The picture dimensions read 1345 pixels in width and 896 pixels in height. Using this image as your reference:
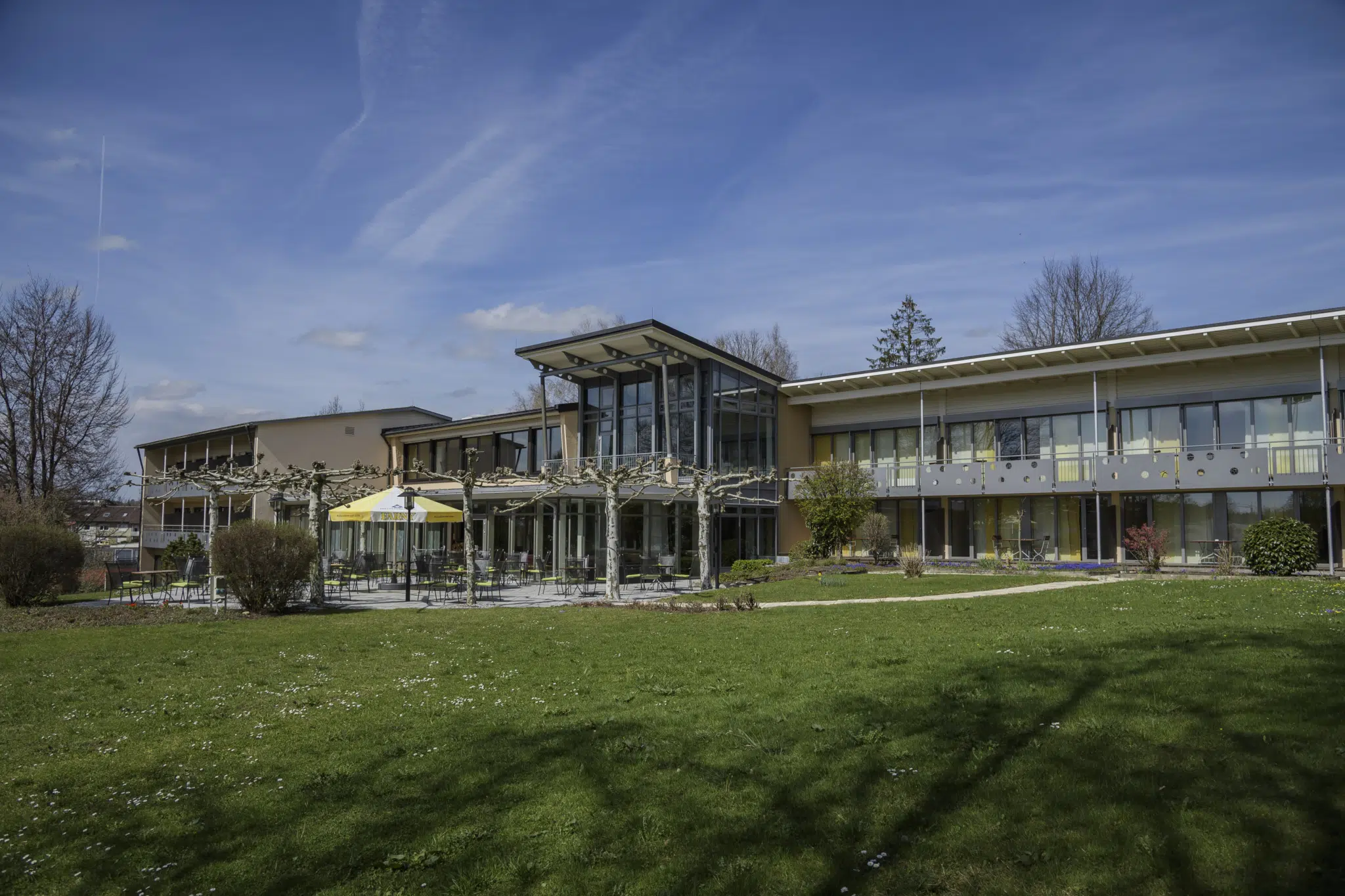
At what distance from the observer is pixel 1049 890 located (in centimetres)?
388

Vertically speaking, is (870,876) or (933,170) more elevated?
(933,170)

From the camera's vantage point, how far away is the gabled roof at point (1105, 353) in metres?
22.4

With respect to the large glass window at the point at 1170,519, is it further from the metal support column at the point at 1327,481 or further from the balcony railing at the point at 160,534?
the balcony railing at the point at 160,534

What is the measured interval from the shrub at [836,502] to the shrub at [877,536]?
0.48 m

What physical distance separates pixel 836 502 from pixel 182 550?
2796 centimetres

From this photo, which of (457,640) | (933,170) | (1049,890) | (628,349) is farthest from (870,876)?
(628,349)

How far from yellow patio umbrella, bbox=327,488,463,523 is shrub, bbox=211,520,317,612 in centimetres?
372

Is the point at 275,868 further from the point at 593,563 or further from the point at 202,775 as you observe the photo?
the point at 593,563

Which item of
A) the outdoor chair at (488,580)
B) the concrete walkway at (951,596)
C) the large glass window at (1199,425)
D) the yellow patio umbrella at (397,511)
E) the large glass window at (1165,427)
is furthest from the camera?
the large glass window at (1165,427)

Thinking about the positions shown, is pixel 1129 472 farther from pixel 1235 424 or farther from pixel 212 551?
pixel 212 551

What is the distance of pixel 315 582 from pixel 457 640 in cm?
802

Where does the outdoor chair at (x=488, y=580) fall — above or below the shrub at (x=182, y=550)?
below

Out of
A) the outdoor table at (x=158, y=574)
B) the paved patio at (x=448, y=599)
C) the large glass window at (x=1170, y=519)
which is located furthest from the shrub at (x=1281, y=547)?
the outdoor table at (x=158, y=574)

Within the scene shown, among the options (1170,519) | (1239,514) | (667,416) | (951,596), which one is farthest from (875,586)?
(1239,514)
